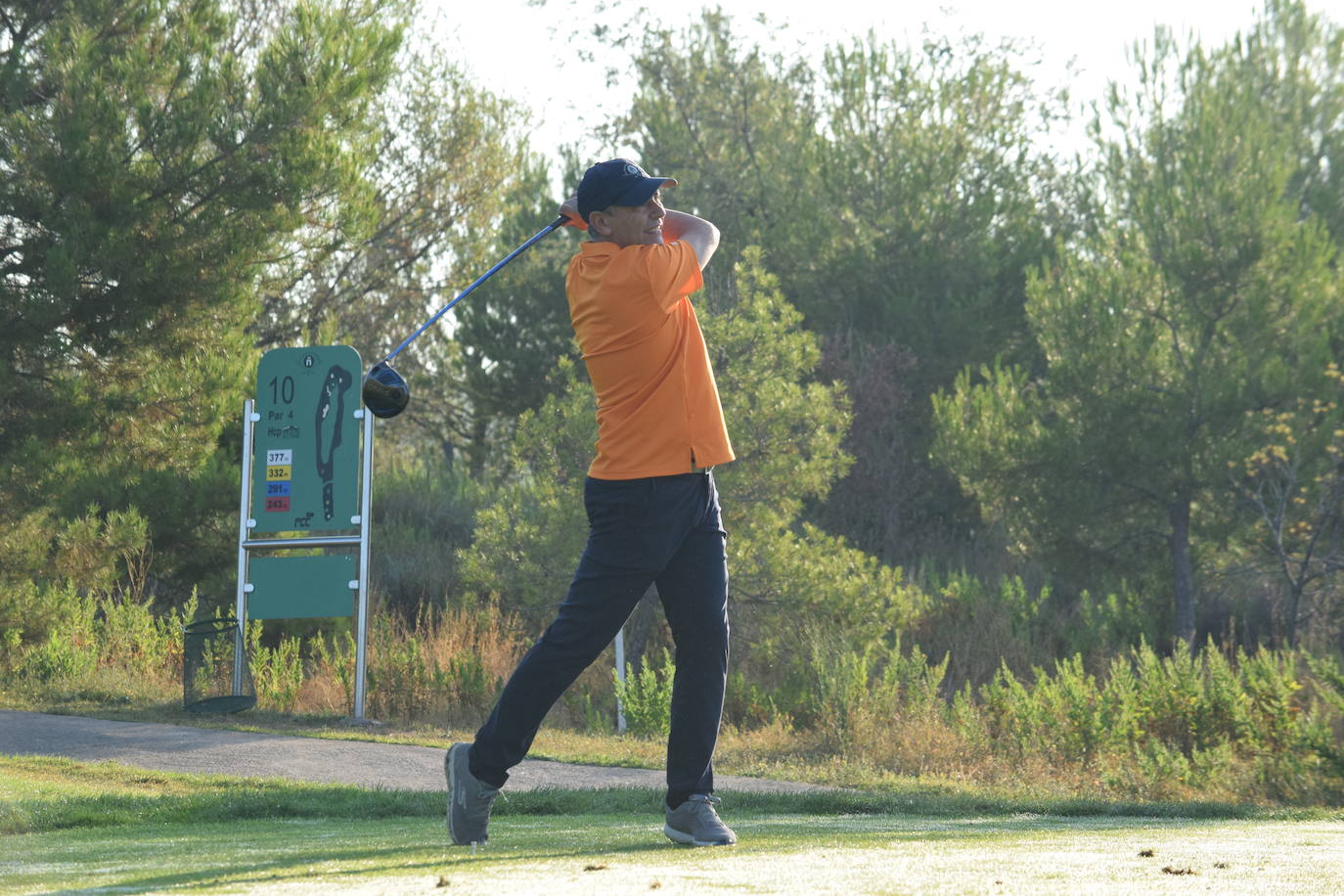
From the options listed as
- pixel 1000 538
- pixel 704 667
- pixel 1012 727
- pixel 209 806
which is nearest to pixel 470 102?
pixel 1000 538

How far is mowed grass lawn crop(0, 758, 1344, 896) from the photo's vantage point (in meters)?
3.53

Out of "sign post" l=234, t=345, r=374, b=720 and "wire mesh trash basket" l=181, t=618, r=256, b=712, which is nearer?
"wire mesh trash basket" l=181, t=618, r=256, b=712

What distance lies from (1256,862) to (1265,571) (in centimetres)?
1817

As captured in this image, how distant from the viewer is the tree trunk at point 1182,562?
2089cm

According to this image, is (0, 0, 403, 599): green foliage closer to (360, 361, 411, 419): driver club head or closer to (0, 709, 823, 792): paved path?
(0, 709, 823, 792): paved path

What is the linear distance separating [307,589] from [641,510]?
28.8ft

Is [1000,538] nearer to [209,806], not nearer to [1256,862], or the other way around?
[209,806]

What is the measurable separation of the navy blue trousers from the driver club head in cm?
91

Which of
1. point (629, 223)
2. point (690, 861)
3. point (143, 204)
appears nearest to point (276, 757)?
point (629, 223)

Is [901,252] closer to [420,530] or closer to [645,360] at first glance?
[420,530]

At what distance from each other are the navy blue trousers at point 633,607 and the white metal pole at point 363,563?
771 centimetres

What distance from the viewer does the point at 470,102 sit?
1080 inches

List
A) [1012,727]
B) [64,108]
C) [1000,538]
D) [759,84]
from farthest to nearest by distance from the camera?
[759,84] → [1000,538] → [64,108] → [1012,727]

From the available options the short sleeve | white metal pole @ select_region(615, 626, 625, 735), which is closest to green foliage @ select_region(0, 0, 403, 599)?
white metal pole @ select_region(615, 626, 625, 735)
